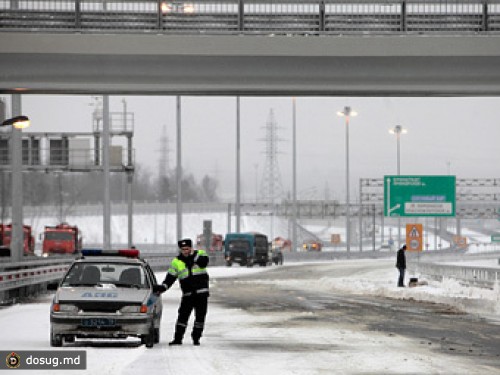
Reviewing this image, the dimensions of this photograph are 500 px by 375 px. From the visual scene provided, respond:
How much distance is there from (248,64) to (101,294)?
12.4 meters

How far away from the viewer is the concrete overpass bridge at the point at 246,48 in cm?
2864

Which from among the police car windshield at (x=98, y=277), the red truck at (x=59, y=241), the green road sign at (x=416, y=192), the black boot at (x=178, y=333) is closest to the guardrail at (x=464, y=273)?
the green road sign at (x=416, y=192)

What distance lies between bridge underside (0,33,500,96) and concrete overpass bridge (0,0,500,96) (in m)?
0.02

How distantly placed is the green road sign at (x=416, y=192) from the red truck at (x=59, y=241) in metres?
28.8

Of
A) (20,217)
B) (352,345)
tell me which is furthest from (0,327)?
(20,217)

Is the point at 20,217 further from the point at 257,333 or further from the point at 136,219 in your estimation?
the point at 136,219

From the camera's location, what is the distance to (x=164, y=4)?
2908 centimetres

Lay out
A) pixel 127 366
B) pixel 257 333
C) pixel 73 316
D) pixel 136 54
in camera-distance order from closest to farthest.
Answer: pixel 127 366 → pixel 73 316 → pixel 257 333 → pixel 136 54

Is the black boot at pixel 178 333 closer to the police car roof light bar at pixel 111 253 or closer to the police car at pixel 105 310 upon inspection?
the police car at pixel 105 310

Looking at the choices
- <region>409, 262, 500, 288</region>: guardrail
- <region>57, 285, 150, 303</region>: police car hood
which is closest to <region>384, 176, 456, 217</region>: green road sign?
<region>409, 262, 500, 288</region>: guardrail

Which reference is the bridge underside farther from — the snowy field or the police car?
the police car

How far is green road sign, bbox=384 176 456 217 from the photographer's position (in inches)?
2109

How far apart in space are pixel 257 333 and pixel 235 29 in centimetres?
984

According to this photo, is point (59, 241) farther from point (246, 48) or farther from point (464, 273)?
point (246, 48)
